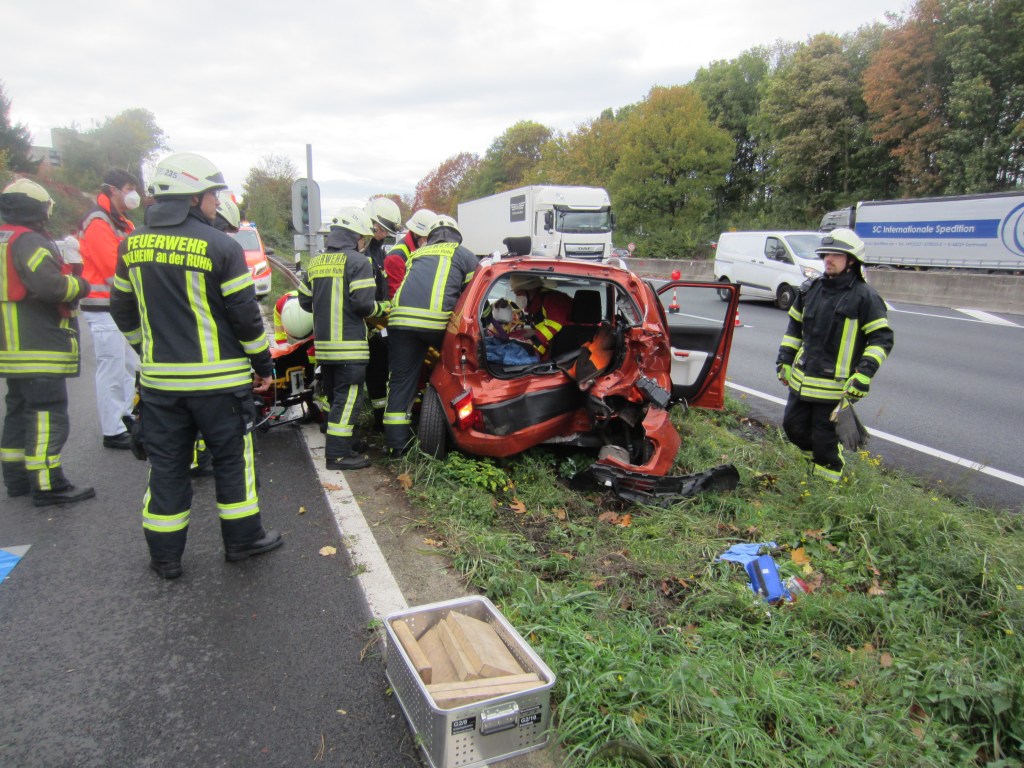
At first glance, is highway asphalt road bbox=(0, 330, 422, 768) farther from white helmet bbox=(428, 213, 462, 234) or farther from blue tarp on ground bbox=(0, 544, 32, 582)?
white helmet bbox=(428, 213, 462, 234)

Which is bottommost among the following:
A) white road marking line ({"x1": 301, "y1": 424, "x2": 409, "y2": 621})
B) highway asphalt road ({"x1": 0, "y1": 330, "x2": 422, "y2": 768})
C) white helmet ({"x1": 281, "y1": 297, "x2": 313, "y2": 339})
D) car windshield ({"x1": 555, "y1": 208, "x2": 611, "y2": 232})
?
highway asphalt road ({"x1": 0, "y1": 330, "x2": 422, "y2": 768})

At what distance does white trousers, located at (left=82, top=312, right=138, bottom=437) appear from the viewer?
5227 mm

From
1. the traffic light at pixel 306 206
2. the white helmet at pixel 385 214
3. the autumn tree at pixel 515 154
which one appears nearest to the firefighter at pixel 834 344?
the white helmet at pixel 385 214

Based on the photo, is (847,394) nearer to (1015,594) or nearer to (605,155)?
(1015,594)

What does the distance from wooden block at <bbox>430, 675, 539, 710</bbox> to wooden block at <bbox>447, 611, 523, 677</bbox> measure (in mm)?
69

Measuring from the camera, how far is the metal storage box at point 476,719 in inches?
81.0

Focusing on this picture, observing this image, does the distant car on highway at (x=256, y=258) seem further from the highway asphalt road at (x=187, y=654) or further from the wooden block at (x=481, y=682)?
the wooden block at (x=481, y=682)

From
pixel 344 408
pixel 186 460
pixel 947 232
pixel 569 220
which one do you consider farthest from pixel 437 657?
pixel 947 232

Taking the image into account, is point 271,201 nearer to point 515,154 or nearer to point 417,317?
point 417,317

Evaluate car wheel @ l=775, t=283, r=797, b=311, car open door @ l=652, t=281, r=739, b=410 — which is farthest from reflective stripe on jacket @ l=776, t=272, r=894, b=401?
car wheel @ l=775, t=283, r=797, b=311

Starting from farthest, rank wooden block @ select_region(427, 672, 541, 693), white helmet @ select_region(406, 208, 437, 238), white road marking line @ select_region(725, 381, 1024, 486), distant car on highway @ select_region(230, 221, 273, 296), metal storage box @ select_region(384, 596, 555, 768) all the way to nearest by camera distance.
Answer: distant car on highway @ select_region(230, 221, 273, 296)
white helmet @ select_region(406, 208, 437, 238)
white road marking line @ select_region(725, 381, 1024, 486)
wooden block @ select_region(427, 672, 541, 693)
metal storage box @ select_region(384, 596, 555, 768)

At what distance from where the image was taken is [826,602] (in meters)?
3.00

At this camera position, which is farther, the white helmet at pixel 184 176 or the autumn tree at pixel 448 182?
the autumn tree at pixel 448 182

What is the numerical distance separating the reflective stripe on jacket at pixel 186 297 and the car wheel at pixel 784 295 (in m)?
14.8
